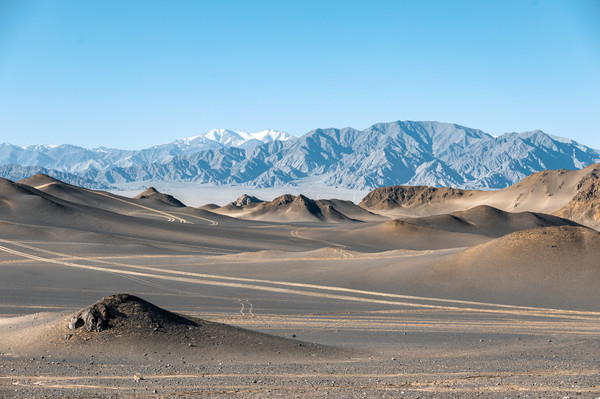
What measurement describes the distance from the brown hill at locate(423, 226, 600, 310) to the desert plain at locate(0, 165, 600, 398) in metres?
0.13

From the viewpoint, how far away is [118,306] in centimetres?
2105

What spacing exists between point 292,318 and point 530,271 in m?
17.6

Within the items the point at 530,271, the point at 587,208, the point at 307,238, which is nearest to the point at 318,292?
the point at 530,271

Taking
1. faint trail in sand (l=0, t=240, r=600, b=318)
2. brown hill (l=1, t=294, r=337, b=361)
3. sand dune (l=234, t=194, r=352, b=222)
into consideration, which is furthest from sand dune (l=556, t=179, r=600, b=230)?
brown hill (l=1, t=294, r=337, b=361)

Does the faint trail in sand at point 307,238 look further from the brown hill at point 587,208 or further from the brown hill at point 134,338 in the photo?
the brown hill at point 134,338

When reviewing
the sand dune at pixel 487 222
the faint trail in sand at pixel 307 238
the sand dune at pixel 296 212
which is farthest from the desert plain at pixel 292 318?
the sand dune at pixel 296 212

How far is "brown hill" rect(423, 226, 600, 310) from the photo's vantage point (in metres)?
37.3

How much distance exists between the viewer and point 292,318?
3077 cm

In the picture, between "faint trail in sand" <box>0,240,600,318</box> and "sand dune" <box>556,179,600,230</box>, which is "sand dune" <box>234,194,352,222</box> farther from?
"faint trail in sand" <box>0,240,600,318</box>

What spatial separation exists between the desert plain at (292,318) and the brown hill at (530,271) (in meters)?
0.13

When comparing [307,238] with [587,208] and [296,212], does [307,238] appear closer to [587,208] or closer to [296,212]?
[587,208]

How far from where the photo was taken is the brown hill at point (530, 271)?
3728 cm

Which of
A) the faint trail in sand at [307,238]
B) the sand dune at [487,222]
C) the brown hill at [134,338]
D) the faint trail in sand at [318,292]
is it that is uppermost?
the sand dune at [487,222]

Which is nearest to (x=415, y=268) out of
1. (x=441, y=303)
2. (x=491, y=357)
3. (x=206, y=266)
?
(x=441, y=303)
